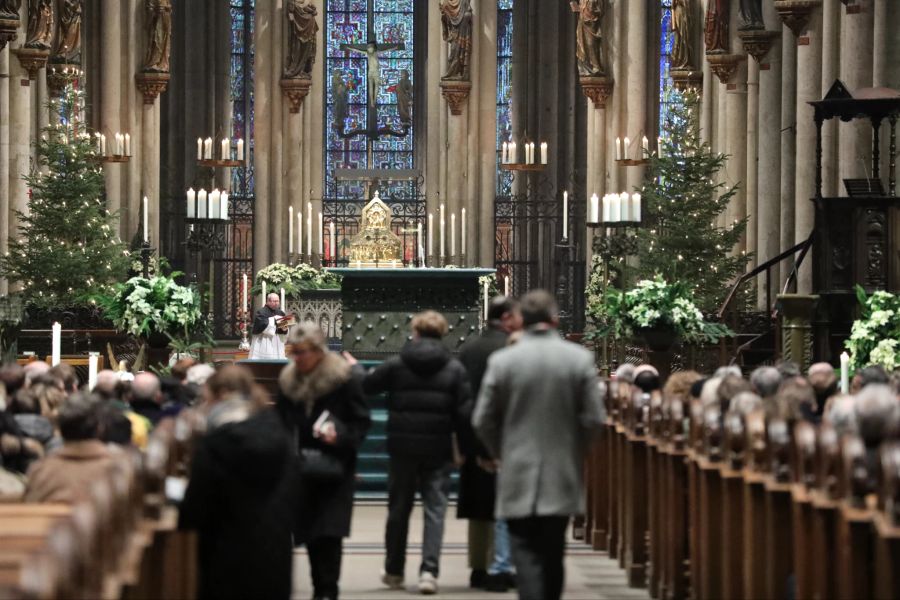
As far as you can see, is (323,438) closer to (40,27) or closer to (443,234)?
(40,27)

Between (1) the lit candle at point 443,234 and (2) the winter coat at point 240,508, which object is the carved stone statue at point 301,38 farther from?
(2) the winter coat at point 240,508

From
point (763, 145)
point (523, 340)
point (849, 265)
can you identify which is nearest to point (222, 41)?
point (763, 145)

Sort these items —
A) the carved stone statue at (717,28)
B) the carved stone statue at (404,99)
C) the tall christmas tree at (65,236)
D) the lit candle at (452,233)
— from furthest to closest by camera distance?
1. the carved stone statue at (404,99)
2. the lit candle at (452,233)
3. the carved stone statue at (717,28)
4. the tall christmas tree at (65,236)

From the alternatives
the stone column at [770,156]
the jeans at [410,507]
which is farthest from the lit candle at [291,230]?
the jeans at [410,507]

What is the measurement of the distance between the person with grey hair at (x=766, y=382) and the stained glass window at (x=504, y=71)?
1166 inches

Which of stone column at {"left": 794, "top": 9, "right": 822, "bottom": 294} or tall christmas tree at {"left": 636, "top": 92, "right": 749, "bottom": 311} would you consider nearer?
stone column at {"left": 794, "top": 9, "right": 822, "bottom": 294}

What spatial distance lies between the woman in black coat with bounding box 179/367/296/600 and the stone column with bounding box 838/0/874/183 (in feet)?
56.5

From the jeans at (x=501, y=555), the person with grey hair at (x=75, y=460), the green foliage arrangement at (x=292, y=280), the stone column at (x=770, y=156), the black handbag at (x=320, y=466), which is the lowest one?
the jeans at (x=501, y=555)

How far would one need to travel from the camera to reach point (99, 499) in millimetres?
6809

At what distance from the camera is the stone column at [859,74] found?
24.6 metres

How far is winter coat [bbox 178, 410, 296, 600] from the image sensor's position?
832 centimetres

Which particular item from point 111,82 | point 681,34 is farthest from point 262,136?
point 681,34

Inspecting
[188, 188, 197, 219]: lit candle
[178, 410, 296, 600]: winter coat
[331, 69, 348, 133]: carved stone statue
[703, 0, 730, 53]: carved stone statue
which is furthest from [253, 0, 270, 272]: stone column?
[178, 410, 296, 600]: winter coat

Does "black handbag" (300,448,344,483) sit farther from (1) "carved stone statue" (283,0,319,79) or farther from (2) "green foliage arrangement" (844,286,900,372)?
(1) "carved stone statue" (283,0,319,79)
